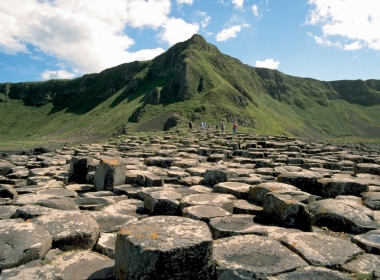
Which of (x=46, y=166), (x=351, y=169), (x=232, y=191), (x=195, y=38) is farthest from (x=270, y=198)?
(x=195, y=38)

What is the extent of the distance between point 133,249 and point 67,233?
1.41 m

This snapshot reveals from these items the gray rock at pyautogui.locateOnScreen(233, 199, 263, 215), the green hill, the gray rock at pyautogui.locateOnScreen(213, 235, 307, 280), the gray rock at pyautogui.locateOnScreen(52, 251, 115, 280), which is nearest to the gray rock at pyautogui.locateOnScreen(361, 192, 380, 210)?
the gray rock at pyautogui.locateOnScreen(233, 199, 263, 215)

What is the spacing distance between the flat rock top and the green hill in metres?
55.4

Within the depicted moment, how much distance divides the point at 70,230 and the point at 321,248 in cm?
334

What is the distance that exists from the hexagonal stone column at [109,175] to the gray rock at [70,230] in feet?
10.1

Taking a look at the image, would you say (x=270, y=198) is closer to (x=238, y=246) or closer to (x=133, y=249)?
(x=238, y=246)

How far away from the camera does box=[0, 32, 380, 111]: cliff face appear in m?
81.4

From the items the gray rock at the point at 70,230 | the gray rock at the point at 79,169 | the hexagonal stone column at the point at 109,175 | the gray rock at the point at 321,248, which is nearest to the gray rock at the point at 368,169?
the gray rock at the point at 321,248

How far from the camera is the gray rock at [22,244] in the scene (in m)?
3.53

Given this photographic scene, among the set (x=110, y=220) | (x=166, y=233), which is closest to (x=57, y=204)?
(x=110, y=220)

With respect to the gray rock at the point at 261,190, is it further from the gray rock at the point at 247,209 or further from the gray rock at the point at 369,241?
the gray rock at the point at 369,241

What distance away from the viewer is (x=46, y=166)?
1206 centimetres

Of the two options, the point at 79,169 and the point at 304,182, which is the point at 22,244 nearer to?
the point at 79,169

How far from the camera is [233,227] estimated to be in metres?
4.81
